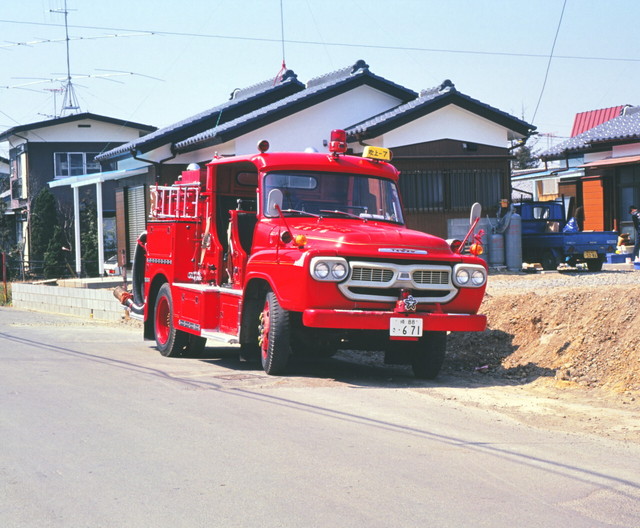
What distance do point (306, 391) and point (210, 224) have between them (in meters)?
4.00

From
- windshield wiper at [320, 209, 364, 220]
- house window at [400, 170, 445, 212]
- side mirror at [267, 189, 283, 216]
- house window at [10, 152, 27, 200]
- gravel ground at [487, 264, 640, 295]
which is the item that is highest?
house window at [10, 152, 27, 200]

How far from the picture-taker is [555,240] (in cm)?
2256

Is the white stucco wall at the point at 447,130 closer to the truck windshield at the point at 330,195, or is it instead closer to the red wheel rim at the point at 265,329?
the truck windshield at the point at 330,195

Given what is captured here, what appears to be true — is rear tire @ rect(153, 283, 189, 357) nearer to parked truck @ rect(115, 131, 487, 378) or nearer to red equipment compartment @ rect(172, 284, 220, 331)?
parked truck @ rect(115, 131, 487, 378)

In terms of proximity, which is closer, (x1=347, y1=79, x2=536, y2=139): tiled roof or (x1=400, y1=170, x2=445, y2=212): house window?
(x1=347, y1=79, x2=536, y2=139): tiled roof

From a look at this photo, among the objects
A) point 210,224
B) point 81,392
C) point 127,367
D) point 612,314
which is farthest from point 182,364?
point 612,314

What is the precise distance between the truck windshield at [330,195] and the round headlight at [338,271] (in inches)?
62.4

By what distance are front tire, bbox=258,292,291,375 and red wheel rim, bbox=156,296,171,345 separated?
3561mm

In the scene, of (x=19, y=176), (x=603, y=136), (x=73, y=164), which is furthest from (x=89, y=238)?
(x=603, y=136)

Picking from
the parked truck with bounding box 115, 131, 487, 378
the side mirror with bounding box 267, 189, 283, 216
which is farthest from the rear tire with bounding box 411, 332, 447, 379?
the side mirror with bounding box 267, 189, 283, 216

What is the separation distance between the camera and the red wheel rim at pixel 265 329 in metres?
10.9

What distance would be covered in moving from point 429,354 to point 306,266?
208cm

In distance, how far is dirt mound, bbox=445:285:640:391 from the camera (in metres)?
10.8

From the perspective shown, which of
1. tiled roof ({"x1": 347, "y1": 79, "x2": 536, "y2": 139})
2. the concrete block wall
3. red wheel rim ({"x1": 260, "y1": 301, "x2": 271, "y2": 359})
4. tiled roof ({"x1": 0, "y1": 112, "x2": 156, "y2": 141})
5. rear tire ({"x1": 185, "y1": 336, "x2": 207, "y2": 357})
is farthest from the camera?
tiled roof ({"x1": 0, "y1": 112, "x2": 156, "y2": 141})
